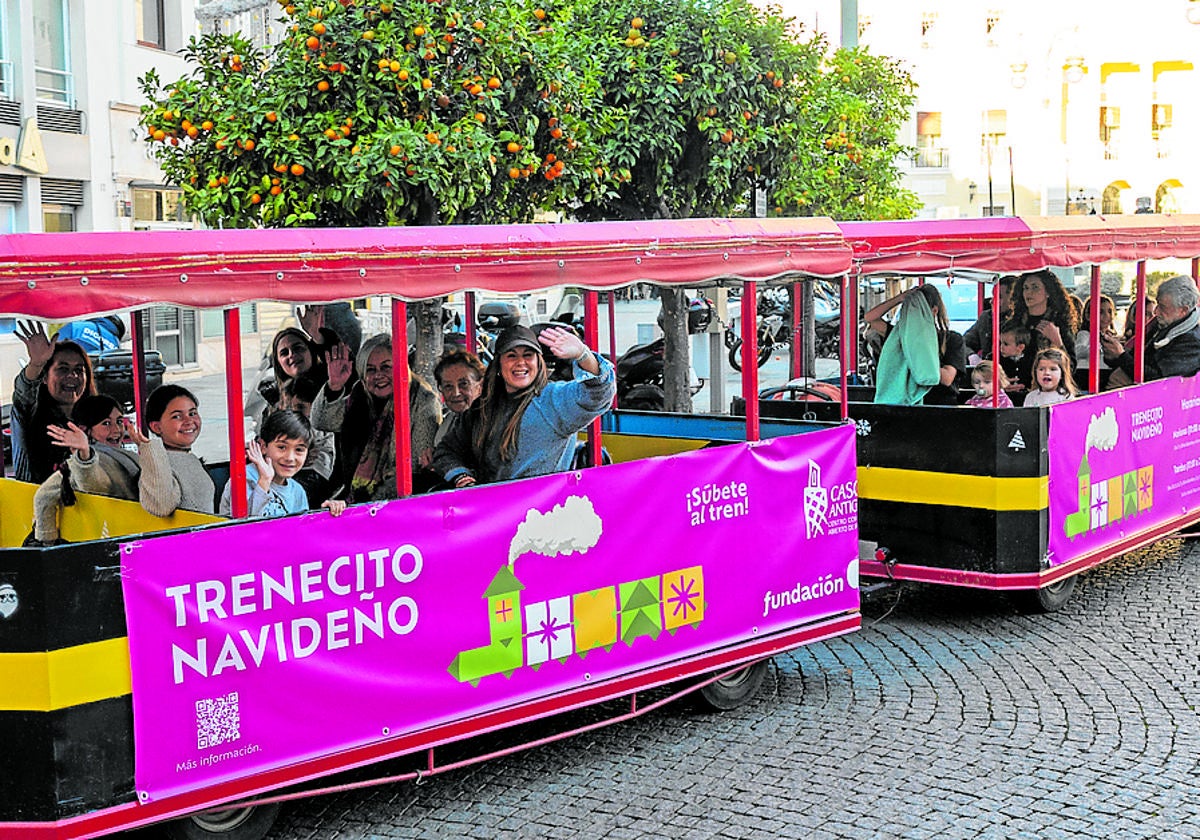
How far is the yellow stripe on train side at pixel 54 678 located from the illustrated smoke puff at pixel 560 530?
1.79 metres

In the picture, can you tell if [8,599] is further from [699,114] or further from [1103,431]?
[699,114]

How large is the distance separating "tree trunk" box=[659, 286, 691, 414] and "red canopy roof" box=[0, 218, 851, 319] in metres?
4.47

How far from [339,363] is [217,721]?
370 centimetres

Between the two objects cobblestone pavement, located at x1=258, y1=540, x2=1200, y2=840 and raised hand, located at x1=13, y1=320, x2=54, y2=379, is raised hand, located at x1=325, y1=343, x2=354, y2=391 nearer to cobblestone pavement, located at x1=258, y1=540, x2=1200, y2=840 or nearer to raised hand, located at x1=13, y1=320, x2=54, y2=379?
raised hand, located at x1=13, y1=320, x2=54, y2=379

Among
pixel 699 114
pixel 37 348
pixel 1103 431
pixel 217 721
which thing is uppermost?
pixel 699 114

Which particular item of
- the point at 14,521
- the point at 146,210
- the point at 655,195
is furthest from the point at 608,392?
the point at 146,210

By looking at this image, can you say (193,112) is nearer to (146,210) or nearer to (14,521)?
(14,521)

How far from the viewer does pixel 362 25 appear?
35.3 feet

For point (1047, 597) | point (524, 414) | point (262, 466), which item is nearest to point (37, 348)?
point (262, 466)

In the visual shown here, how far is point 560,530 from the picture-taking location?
629 centimetres

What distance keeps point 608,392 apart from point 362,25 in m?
5.52

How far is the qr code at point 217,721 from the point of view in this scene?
5.19 meters

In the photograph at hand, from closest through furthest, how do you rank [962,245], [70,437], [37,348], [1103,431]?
1. [70,437]
2. [37,348]
3. [962,245]
4. [1103,431]

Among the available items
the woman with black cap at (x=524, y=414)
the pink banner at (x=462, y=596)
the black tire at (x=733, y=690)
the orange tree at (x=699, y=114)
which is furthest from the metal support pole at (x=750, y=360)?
the orange tree at (x=699, y=114)
